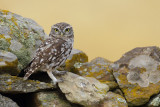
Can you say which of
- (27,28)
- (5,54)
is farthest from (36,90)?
(27,28)

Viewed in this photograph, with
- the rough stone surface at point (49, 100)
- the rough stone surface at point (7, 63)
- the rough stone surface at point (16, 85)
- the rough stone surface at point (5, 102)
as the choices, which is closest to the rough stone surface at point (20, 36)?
the rough stone surface at point (7, 63)

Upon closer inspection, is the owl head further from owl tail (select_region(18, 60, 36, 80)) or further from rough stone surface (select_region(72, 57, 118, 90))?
rough stone surface (select_region(72, 57, 118, 90))

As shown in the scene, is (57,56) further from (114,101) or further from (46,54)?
(114,101)

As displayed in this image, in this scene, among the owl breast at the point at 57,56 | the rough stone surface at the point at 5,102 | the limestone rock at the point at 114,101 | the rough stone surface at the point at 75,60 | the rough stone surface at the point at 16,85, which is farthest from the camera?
the rough stone surface at the point at 75,60

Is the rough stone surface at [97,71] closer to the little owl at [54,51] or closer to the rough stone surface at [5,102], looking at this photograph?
the little owl at [54,51]

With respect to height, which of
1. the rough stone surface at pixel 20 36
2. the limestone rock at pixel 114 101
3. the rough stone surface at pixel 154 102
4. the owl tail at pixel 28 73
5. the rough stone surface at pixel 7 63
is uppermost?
the rough stone surface at pixel 20 36

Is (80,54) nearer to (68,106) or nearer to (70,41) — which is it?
(70,41)

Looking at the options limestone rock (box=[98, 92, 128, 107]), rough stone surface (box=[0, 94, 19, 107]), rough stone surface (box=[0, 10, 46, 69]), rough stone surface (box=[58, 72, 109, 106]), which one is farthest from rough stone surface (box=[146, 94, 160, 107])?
rough stone surface (box=[0, 94, 19, 107])
